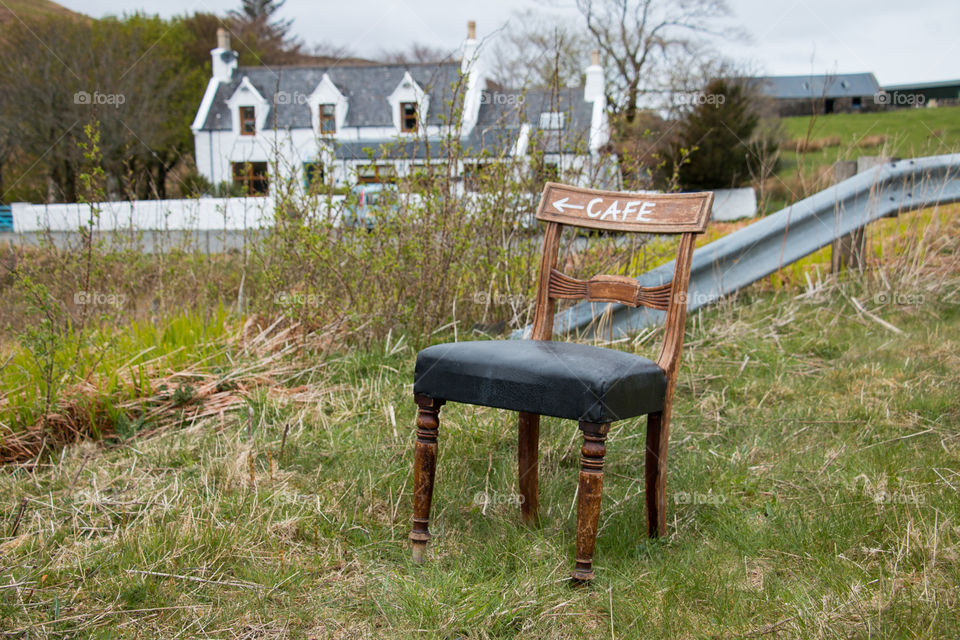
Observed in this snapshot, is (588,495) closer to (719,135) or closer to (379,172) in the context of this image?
(379,172)

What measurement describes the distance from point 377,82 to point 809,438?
28.7 m

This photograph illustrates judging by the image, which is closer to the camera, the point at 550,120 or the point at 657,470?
the point at 657,470

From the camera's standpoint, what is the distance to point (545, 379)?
2.27 m

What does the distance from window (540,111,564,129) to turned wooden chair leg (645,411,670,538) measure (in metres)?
2.69

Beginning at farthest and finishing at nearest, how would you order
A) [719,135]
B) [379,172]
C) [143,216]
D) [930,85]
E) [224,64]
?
1. [930,85]
2. [224,64]
3. [719,135]
4. [143,216]
5. [379,172]

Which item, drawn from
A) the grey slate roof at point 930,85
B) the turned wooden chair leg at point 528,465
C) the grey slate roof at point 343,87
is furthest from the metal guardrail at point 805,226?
the grey slate roof at point 930,85

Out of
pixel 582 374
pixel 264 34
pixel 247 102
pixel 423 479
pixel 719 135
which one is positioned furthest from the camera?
pixel 264 34

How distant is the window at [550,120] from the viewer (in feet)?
16.1

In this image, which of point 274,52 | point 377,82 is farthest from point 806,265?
point 274,52

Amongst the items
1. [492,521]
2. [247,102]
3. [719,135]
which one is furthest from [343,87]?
[492,521]

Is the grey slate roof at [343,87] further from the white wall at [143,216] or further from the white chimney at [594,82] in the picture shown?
the white wall at [143,216]

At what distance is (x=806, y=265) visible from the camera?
6121mm

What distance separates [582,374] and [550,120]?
298 cm

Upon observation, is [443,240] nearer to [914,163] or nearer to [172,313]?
[172,313]
